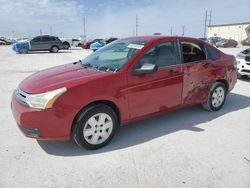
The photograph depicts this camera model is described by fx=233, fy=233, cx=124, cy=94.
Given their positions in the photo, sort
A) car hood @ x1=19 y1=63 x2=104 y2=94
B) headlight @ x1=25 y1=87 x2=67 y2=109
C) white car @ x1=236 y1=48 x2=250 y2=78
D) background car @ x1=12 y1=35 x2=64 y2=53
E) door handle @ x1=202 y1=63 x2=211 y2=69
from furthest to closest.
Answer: background car @ x1=12 y1=35 x2=64 y2=53 < white car @ x1=236 y1=48 x2=250 y2=78 < door handle @ x1=202 y1=63 x2=211 y2=69 < car hood @ x1=19 y1=63 x2=104 y2=94 < headlight @ x1=25 y1=87 x2=67 y2=109

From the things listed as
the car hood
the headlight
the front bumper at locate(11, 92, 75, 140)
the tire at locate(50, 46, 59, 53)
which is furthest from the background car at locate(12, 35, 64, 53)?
the headlight

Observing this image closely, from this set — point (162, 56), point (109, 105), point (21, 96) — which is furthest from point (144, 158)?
point (21, 96)

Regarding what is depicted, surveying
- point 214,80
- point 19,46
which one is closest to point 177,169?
point 214,80

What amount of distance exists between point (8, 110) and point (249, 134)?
485 cm

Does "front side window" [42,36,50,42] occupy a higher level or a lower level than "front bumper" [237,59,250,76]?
higher

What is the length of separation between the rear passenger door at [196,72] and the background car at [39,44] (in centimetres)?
2099

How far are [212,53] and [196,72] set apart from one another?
0.78 metres

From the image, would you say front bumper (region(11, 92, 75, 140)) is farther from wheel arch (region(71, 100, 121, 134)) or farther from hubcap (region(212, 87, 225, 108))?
hubcap (region(212, 87, 225, 108))

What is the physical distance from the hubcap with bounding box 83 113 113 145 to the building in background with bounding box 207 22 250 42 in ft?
216

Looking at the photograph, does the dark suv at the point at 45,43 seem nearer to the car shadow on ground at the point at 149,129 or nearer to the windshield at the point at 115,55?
the windshield at the point at 115,55

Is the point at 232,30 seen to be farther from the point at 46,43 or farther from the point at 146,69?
the point at 146,69

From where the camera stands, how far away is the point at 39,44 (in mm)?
23031

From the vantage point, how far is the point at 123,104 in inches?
139

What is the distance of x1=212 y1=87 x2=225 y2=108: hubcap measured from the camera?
497 centimetres
